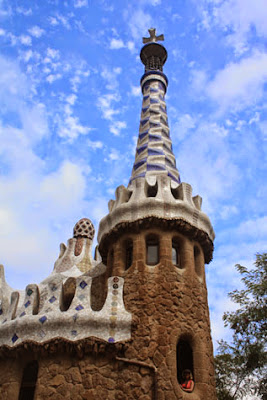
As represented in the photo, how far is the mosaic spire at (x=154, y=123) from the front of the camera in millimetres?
10266

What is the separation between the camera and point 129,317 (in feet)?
23.6

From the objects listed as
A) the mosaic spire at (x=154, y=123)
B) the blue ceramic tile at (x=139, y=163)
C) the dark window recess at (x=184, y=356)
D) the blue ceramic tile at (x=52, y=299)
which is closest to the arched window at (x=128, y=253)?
the blue ceramic tile at (x=52, y=299)

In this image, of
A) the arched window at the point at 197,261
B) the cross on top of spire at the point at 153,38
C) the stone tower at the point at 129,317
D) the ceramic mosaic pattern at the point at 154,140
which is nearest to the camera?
the stone tower at the point at 129,317

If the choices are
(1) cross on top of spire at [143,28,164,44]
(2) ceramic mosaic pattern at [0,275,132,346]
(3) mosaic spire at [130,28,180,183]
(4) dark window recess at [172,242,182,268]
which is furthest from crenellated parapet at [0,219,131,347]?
(1) cross on top of spire at [143,28,164,44]

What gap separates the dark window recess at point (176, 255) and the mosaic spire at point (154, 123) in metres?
2.06

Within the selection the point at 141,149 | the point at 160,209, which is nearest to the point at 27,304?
the point at 160,209

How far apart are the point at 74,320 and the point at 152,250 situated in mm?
2112

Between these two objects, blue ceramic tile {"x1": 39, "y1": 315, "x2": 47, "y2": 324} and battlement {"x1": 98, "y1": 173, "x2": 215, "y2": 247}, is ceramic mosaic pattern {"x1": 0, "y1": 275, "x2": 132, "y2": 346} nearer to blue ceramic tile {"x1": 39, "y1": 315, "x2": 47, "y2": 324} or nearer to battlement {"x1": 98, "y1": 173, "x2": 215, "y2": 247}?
blue ceramic tile {"x1": 39, "y1": 315, "x2": 47, "y2": 324}

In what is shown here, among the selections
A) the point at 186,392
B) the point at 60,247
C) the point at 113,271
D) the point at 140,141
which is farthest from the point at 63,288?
the point at 140,141

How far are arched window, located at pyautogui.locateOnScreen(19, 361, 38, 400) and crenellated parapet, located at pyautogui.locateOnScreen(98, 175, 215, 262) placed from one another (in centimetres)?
280

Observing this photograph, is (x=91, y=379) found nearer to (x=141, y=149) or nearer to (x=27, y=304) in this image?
(x=27, y=304)

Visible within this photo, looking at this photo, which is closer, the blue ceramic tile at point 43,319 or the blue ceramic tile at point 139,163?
the blue ceramic tile at point 43,319

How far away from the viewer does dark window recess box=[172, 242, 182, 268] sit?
827 cm

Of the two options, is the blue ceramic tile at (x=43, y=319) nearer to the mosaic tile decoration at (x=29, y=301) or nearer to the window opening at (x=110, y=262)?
the mosaic tile decoration at (x=29, y=301)
